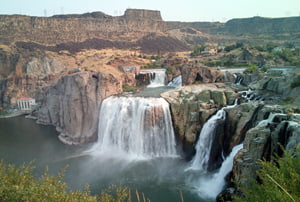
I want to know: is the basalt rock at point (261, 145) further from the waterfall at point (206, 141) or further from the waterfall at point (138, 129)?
the waterfall at point (138, 129)

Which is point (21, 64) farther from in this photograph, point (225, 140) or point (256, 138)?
point (256, 138)

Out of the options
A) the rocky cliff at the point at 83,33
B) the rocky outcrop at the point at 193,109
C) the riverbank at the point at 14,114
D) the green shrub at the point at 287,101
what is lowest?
the riverbank at the point at 14,114

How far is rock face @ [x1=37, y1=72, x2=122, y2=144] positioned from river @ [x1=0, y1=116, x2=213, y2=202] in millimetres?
1456

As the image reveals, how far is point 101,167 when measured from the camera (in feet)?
59.7

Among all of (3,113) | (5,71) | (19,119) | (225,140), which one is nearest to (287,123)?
(225,140)

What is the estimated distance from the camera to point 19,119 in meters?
32.9

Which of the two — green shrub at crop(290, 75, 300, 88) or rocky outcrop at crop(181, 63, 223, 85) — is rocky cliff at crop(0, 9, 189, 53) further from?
green shrub at crop(290, 75, 300, 88)

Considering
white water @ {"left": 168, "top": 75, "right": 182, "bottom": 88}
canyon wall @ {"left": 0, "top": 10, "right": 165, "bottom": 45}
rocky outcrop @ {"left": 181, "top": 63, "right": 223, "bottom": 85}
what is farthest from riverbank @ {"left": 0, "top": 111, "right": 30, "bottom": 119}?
canyon wall @ {"left": 0, "top": 10, "right": 165, "bottom": 45}

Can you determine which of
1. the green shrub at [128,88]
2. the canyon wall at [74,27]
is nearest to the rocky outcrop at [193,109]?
the green shrub at [128,88]

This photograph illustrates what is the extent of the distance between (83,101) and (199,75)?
12.8 m

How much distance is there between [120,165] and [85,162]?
124 inches

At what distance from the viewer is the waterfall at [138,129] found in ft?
64.5

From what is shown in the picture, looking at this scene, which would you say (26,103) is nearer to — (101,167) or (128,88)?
(128,88)

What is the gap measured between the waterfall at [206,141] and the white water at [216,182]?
1.59 m
